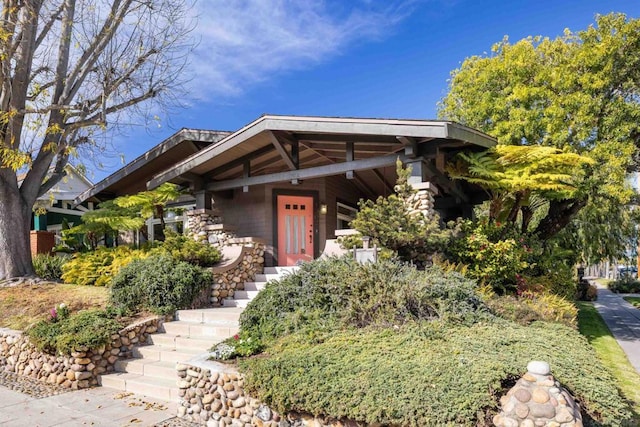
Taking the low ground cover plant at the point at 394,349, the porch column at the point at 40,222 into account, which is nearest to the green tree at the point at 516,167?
the low ground cover plant at the point at 394,349

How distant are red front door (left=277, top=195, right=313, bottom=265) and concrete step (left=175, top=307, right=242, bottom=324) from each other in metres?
3.88

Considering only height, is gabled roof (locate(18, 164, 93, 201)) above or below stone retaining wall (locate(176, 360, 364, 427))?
above

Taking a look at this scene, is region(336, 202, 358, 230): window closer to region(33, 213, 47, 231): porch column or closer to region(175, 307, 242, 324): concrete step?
region(175, 307, 242, 324): concrete step

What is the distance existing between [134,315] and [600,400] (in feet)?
23.9

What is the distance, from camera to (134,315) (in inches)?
304

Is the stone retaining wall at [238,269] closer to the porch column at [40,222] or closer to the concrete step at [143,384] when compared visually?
the concrete step at [143,384]

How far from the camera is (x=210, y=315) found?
25.1 feet

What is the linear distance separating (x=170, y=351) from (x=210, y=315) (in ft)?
3.51

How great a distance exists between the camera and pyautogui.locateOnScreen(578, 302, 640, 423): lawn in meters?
5.65

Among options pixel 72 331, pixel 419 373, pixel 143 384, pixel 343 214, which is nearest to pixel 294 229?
pixel 343 214

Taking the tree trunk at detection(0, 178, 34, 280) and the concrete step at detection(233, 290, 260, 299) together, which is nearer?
the concrete step at detection(233, 290, 260, 299)

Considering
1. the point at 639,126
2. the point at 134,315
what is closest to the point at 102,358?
the point at 134,315

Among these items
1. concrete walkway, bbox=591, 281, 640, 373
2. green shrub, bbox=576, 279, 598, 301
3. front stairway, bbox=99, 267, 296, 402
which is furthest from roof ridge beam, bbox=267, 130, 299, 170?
green shrub, bbox=576, 279, 598, 301

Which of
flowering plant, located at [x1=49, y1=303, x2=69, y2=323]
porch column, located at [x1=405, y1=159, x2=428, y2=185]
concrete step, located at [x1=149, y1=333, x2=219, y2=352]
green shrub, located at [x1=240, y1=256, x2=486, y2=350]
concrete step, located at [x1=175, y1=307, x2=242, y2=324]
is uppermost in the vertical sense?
porch column, located at [x1=405, y1=159, x2=428, y2=185]
